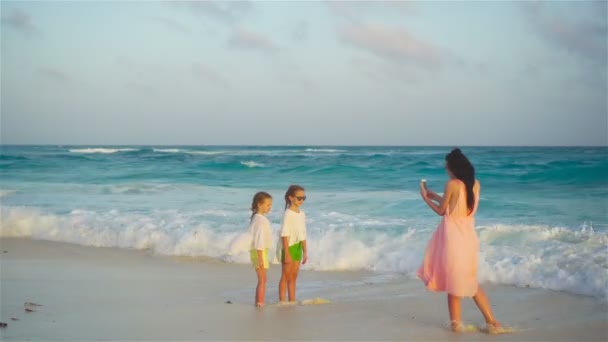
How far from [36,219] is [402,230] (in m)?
6.62

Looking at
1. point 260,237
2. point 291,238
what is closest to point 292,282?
point 291,238

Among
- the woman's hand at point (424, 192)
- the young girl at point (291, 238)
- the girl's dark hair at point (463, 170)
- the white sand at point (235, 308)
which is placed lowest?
the white sand at point (235, 308)

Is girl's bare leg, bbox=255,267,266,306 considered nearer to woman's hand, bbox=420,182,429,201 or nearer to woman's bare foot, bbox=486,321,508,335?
woman's hand, bbox=420,182,429,201

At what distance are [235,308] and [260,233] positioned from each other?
73 cm

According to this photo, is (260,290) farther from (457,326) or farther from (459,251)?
(459,251)

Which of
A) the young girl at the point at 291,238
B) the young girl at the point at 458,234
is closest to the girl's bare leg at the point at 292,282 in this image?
the young girl at the point at 291,238

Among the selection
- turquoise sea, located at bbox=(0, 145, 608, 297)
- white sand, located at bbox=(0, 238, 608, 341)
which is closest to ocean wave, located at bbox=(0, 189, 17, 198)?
turquoise sea, located at bbox=(0, 145, 608, 297)

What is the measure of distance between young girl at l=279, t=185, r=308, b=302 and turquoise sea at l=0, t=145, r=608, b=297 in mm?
2341

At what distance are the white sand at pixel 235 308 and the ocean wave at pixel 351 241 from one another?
0.42m

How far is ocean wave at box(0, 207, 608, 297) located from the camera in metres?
7.79

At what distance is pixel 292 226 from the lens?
21.3 feet

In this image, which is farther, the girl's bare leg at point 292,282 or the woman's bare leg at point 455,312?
the girl's bare leg at point 292,282

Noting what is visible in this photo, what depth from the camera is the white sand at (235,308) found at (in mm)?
5402

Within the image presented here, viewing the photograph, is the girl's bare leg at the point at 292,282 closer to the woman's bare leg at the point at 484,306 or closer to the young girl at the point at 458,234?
the young girl at the point at 458,234
